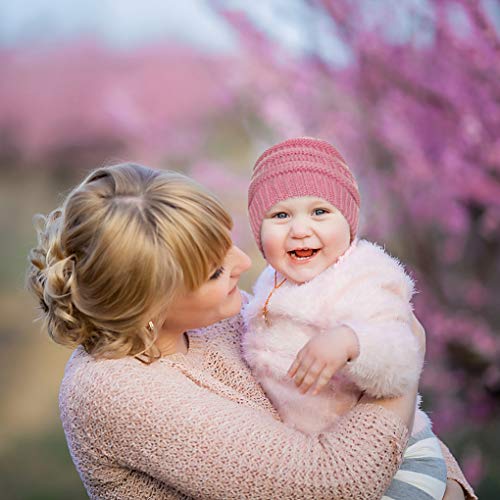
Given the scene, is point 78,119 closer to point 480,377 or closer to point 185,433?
point 480,377

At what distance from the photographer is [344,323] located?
1.53 m

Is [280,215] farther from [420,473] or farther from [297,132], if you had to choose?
[297,132]

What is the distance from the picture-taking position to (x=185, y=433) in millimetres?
1491

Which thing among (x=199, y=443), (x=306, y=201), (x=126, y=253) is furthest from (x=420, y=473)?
(x=126, y=253)

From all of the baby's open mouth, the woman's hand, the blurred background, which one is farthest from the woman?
the blurred background

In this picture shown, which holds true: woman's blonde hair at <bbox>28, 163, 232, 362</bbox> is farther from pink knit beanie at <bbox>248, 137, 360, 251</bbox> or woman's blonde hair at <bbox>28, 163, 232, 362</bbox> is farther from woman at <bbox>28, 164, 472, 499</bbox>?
pink knit beanie at <bbox>248, 137, 360, 251</bbox>

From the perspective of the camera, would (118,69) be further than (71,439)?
Yes

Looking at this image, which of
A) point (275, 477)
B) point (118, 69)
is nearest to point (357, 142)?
point (118, 69)

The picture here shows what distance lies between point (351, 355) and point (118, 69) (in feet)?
13.4

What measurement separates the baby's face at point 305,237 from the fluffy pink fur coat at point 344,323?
25 millimetres

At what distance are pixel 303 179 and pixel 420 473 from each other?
662mm

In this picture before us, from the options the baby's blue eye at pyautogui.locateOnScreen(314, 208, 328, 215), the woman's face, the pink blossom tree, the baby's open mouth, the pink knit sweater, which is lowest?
the pink knit sweater

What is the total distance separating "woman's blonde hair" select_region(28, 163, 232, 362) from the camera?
1.53m

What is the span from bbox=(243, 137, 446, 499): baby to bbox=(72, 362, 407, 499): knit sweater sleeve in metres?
0.10
